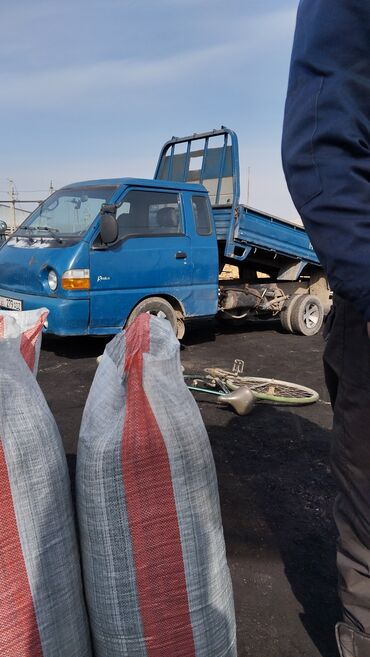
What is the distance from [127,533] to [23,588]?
0.30m

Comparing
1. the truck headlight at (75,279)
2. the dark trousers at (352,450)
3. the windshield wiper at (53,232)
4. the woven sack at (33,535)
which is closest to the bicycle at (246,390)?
the truck headlight at (75,279)

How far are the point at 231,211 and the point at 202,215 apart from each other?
61 cm

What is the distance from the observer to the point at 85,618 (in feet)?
5.24

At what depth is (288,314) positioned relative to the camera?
8281mm

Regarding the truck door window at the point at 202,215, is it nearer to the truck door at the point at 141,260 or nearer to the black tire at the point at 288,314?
the truck door at the point at 141,260

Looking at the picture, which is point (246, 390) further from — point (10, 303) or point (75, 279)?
point (10, 303)

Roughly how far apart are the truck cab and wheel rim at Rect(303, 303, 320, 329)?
2.04 m

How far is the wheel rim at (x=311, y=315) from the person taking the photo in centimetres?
840

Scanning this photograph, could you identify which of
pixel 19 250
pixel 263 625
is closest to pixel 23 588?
pixel 263 625

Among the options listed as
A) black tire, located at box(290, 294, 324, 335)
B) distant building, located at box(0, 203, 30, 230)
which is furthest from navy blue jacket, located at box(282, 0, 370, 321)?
distant building, located at box(0, 203, 30, 230)

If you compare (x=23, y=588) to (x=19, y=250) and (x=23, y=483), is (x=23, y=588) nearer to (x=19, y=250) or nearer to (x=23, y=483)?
(x=23, y=483)

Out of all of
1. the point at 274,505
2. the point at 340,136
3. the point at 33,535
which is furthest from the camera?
the point at 274,505

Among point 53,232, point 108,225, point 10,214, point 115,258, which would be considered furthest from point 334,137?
point 10,214

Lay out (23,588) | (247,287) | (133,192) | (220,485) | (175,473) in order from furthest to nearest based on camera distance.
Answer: (247,287)
(133,192)
(220,485)
(175,473)
(23,588)
